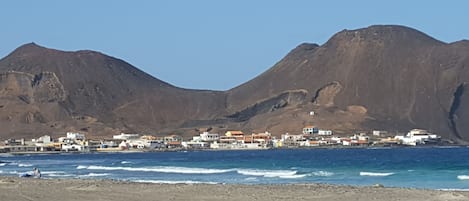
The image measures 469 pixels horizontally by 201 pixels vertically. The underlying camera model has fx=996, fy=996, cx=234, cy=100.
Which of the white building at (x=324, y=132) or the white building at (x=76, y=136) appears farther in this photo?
the white building at (x=76, y=136)

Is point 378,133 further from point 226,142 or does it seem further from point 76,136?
point 76,136

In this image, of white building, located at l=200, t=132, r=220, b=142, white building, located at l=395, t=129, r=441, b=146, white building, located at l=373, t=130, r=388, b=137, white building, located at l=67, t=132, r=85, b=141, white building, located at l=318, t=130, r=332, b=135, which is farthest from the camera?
white building, located at l=373, t=130, r=388, b=137

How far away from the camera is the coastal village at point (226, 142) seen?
17662 centimetres

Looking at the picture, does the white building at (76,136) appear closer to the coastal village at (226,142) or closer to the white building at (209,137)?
the coastal village at (226,142)

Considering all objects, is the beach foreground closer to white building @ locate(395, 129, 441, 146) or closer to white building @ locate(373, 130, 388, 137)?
white building @ locate(395, 129, 441, 146)

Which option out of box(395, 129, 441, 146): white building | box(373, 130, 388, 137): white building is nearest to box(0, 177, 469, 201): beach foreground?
box(395, 129, 441, 146): white building

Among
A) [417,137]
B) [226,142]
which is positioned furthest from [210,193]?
[417,137]

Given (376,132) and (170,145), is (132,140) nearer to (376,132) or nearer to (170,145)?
(170,145)

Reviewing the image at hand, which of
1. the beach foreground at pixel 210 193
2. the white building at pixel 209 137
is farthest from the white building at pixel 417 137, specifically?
the beach foreground at pixel 210 193

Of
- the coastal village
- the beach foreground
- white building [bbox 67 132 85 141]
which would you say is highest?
white building [bbox 67 132 85 141]

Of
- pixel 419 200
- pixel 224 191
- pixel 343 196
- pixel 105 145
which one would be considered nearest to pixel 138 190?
pixel 224 191

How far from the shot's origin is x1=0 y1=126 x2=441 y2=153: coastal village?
176625mm

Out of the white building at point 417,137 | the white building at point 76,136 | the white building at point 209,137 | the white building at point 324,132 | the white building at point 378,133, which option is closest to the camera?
the white building at point 417,137

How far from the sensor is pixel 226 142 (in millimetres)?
184375
